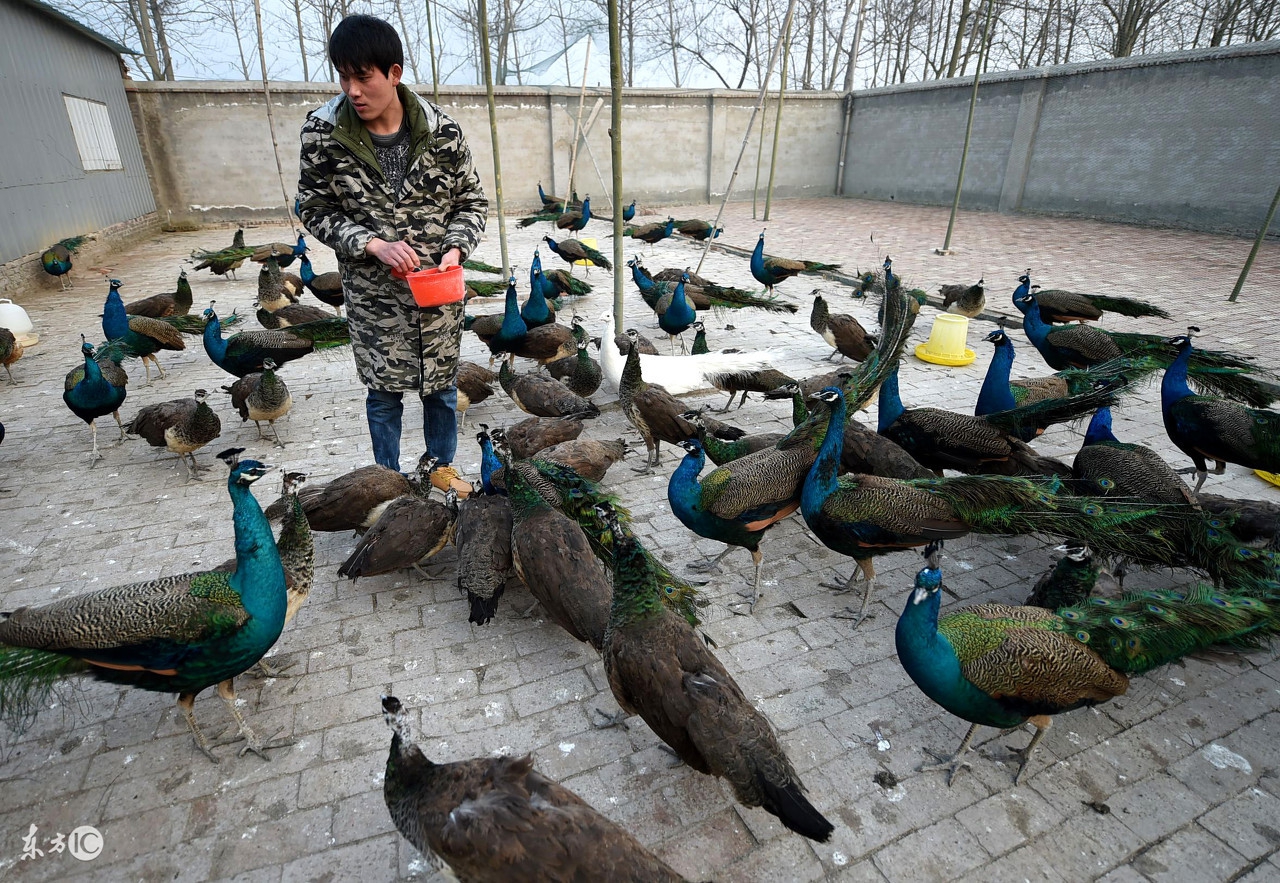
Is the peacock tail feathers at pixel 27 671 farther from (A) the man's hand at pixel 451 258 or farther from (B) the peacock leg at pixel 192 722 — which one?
(A) the man's hand at pixel 451 258

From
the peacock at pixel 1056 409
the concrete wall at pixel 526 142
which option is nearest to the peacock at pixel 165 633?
the peacock at pixel 1056 409

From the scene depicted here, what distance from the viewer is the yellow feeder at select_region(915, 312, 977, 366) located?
7.66 metres

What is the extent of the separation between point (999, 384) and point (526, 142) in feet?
65.5

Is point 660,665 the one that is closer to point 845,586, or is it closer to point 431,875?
point 431,875

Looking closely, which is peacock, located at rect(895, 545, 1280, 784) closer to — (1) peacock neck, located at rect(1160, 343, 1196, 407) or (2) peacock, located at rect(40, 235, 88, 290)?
(1) peacock neck, located at rect(1160, 343, 1196, 407)

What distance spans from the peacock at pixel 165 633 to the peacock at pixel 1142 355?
5.97m

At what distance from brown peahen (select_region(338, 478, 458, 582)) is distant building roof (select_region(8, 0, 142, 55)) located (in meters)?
14.8

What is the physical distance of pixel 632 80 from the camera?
36250mm

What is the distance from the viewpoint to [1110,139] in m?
17.2

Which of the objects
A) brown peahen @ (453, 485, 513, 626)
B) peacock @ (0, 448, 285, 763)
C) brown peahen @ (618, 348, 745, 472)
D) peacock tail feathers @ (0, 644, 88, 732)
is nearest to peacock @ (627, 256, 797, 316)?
brown peahen @ (618, 348, 745, 472)

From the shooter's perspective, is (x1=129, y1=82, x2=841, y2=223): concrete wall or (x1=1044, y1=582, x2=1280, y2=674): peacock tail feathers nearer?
(x1=1044, y1=582, x2=1280, y2=674): peacock tail feathers

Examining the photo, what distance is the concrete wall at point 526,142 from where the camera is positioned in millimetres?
18047

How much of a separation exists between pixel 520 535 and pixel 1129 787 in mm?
2944

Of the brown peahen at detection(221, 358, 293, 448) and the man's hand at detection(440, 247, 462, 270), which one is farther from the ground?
the man's hand at detection(440, 247, 462, 270)
